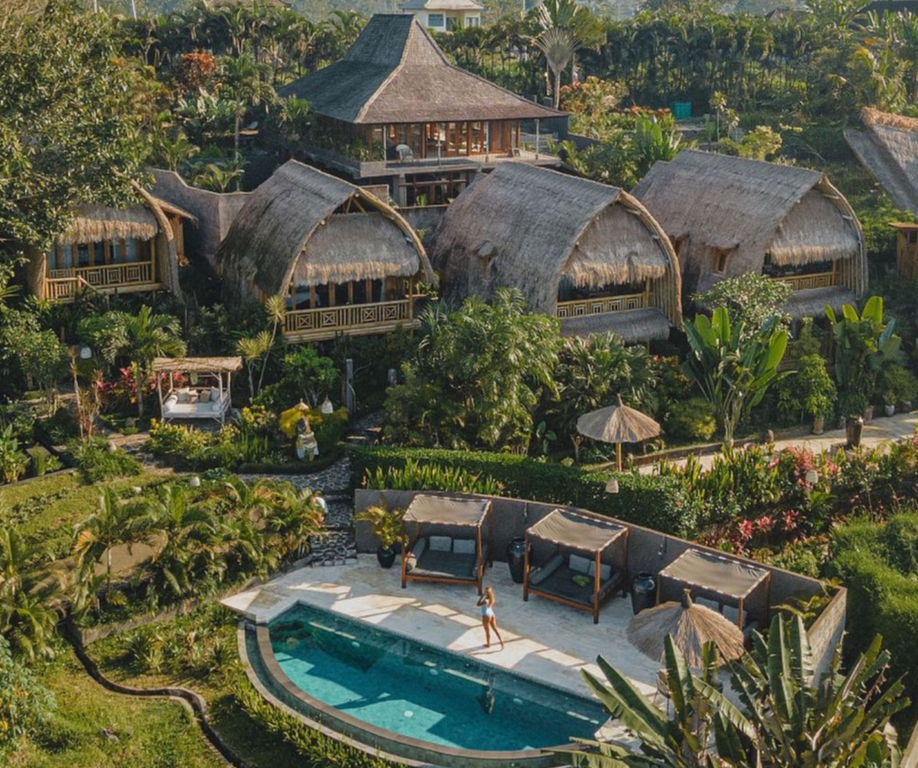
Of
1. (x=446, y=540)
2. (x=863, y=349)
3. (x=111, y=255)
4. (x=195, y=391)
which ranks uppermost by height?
(x=111, y=255)

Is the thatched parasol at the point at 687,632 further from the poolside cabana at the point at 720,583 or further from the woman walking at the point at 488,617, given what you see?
the woman walking at the point at 488,617

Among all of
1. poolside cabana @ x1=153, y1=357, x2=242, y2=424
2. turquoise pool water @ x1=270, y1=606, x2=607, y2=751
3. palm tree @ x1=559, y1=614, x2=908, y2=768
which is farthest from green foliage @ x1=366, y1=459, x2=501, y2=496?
palm tree @ x1=559, y1=614, x2=908, y2=768

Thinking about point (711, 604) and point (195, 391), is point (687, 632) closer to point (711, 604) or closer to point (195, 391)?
point (711, 604)

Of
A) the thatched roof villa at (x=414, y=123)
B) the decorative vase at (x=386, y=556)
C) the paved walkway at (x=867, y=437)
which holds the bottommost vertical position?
the decorative vase at (x=386, y=556)

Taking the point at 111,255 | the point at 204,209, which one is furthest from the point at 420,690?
the point at 204,209

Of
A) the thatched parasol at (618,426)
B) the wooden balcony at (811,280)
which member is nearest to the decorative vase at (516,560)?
the thatched parasol at (618,426)

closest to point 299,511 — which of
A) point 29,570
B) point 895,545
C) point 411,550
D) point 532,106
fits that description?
point 411,550
